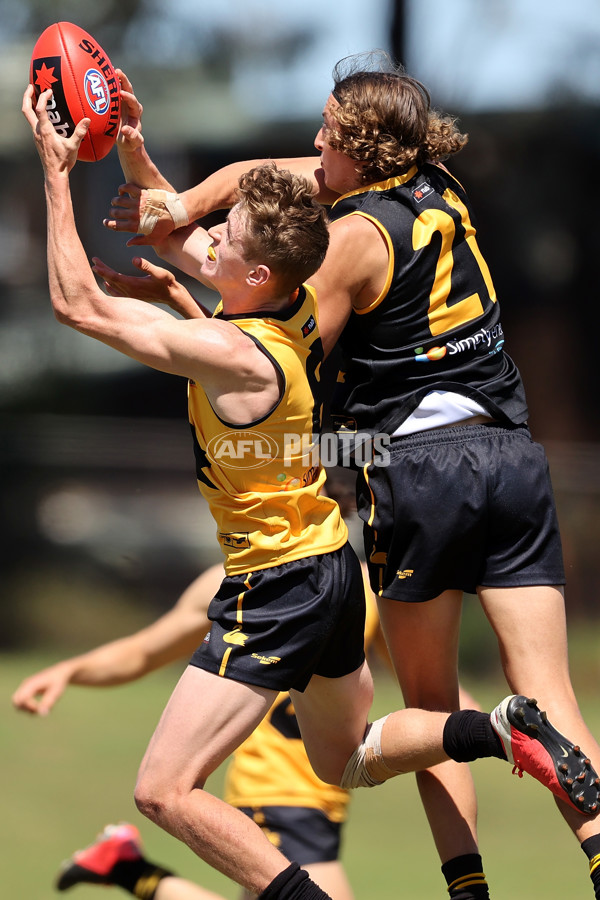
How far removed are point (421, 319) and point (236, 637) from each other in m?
0.96

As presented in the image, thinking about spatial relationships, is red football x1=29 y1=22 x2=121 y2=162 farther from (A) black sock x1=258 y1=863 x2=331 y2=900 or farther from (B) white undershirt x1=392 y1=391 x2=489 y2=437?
(A) black sock x1=258 y1=863 x2=331 y2=900

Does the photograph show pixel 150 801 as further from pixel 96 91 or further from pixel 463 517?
pixel 96 91

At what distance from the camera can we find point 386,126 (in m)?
2.81

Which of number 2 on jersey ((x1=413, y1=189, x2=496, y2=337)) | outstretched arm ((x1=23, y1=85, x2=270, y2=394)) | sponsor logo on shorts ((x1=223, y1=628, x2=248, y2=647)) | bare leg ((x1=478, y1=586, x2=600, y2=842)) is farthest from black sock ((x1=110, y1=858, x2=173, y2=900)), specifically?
number 2 on jersey ((x1=413, y1=189, x2=496, y2=337))

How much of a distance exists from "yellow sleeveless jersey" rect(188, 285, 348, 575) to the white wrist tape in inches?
17.8

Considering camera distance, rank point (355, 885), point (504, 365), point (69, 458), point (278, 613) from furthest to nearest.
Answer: point (69, 458) < point (355, 885) < point (504, 365) < point (278, 613)

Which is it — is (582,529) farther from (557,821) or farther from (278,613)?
(278,613)

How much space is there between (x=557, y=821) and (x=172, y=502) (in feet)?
12.3

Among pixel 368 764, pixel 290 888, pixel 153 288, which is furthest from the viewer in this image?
pixel 153 288

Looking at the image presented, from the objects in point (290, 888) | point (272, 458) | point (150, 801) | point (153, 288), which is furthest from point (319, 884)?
point (153, 288)

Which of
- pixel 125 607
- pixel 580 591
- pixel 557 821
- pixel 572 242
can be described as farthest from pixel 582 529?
pixel 125 607

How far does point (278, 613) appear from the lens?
2656 mm

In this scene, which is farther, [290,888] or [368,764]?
[368,764]

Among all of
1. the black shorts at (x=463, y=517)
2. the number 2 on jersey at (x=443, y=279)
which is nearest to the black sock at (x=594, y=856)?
the black shorts at (x=463, y=517)
